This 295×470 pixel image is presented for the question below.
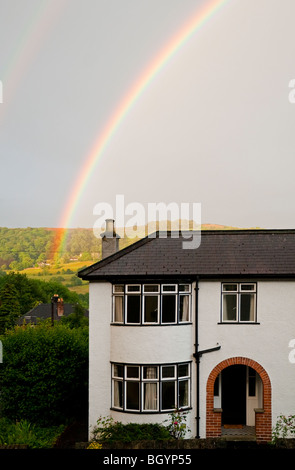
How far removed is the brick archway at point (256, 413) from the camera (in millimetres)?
16703

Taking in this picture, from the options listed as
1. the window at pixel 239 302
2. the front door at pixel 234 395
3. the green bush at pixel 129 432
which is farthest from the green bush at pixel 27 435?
the window at pixel 239 302

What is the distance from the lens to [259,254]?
17.8 meters

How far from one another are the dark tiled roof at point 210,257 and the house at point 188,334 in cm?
5

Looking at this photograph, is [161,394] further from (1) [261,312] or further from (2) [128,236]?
(2) [128,236]

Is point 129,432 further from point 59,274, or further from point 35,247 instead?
point 59,274

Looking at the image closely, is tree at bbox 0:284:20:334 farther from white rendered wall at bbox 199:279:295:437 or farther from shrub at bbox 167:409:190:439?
white rendered wall at bbox 199:279:295:437

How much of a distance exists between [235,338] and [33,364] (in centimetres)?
864

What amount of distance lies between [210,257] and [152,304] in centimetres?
300

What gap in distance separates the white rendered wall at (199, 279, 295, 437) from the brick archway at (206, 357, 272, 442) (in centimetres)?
15

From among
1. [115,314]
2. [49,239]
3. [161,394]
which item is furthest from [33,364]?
[49,239]

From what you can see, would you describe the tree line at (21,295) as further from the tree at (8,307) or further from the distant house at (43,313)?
the distant house at (43,313)

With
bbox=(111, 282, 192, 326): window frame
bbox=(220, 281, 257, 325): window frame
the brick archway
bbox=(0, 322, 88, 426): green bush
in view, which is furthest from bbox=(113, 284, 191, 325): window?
bbox=(0, 322, 88, 426): green bush
